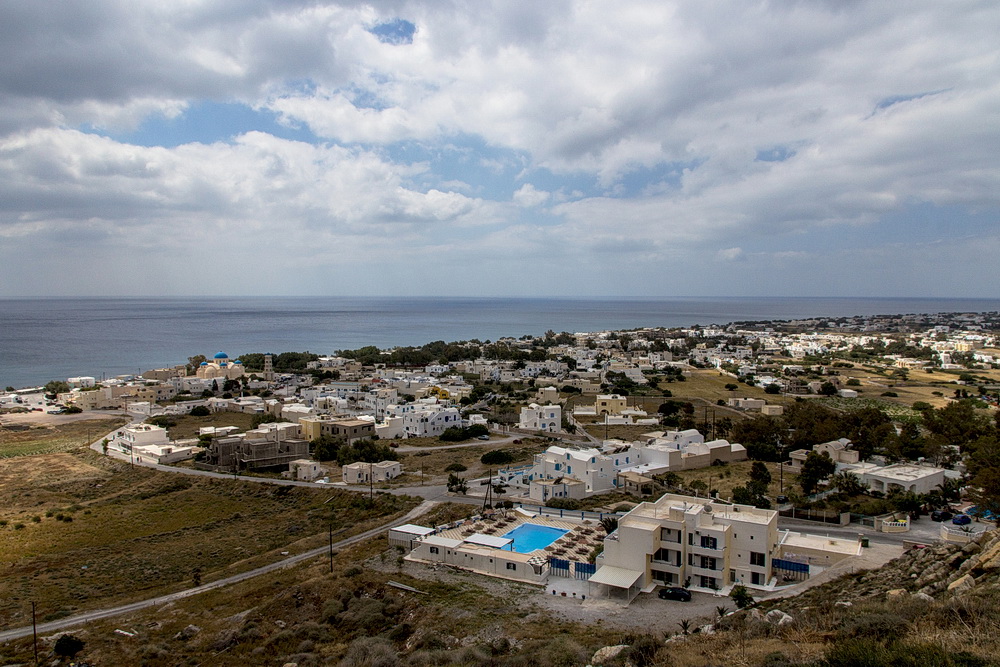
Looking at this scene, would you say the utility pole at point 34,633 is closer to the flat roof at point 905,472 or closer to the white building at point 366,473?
the white building at point 366,473

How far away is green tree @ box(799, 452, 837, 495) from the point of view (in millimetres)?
20953

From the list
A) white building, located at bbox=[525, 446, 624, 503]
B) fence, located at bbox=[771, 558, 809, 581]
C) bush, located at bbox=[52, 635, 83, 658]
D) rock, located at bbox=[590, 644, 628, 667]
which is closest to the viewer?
rock, located at bbox=[590, 644, 628, 667]

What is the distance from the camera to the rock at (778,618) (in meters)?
9.33

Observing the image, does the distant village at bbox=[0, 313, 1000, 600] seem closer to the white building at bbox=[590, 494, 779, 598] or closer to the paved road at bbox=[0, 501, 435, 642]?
the white building at bbox=[590, 494, 779, 598]

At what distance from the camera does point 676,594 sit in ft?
43.3

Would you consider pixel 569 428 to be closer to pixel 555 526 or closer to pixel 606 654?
pixel 555 526

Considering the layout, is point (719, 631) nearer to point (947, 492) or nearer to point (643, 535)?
point (643, 535)

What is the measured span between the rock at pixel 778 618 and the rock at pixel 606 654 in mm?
2283

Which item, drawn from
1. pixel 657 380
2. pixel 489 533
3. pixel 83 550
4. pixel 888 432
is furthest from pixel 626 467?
pixel 657 380

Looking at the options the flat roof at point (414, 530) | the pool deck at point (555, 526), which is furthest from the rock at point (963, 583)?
the flat roof at point (414, 530)

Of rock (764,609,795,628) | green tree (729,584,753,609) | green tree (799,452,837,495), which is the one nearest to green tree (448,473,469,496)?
green tree (729,584,753,609)

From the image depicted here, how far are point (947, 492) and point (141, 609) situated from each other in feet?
76.2

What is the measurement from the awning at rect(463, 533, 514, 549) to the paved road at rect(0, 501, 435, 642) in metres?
3.57

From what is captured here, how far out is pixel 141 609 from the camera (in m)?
14.2
